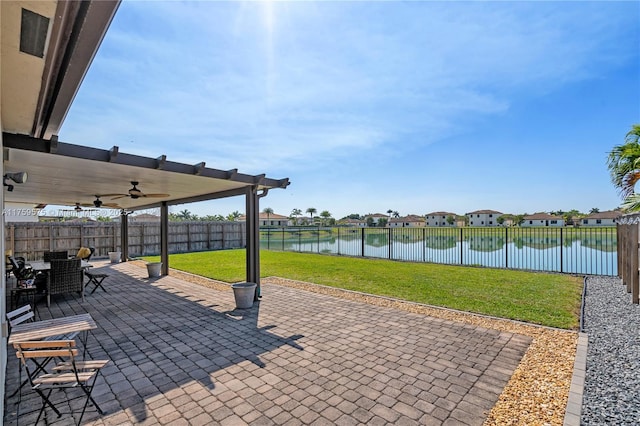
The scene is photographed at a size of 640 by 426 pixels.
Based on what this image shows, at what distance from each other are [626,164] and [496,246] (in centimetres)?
568

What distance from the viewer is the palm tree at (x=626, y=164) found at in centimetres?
515

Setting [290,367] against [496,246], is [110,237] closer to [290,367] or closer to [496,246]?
[290,367]

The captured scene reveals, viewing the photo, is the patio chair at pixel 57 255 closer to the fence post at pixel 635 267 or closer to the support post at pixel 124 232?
the support post at pixel 124 232

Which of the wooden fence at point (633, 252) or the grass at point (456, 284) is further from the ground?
the wooden fence at point (633, 252)

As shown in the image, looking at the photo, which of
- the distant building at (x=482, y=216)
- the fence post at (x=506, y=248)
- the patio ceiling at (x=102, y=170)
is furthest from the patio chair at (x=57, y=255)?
the distant building at (x=482, y=216)

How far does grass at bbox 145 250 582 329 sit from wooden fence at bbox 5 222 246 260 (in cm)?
563

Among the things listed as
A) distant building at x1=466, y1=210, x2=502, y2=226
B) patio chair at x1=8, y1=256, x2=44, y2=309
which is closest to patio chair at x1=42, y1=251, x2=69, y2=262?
patio chair at x1=8, y1=256, x2=44, y2=309

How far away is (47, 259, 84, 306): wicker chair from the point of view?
6084mm

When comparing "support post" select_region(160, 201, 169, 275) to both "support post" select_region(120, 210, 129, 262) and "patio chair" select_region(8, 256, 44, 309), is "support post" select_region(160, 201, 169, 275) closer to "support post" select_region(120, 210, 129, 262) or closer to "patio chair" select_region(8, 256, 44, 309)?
"patio chair" select_region(8, 256, 44, 309)

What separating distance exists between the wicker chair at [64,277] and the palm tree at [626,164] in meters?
10.5

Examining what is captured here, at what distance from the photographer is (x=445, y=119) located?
11672 millimetres

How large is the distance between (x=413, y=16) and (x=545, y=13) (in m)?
2.46

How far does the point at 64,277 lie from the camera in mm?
6219

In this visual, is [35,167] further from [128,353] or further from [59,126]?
[128,353]
